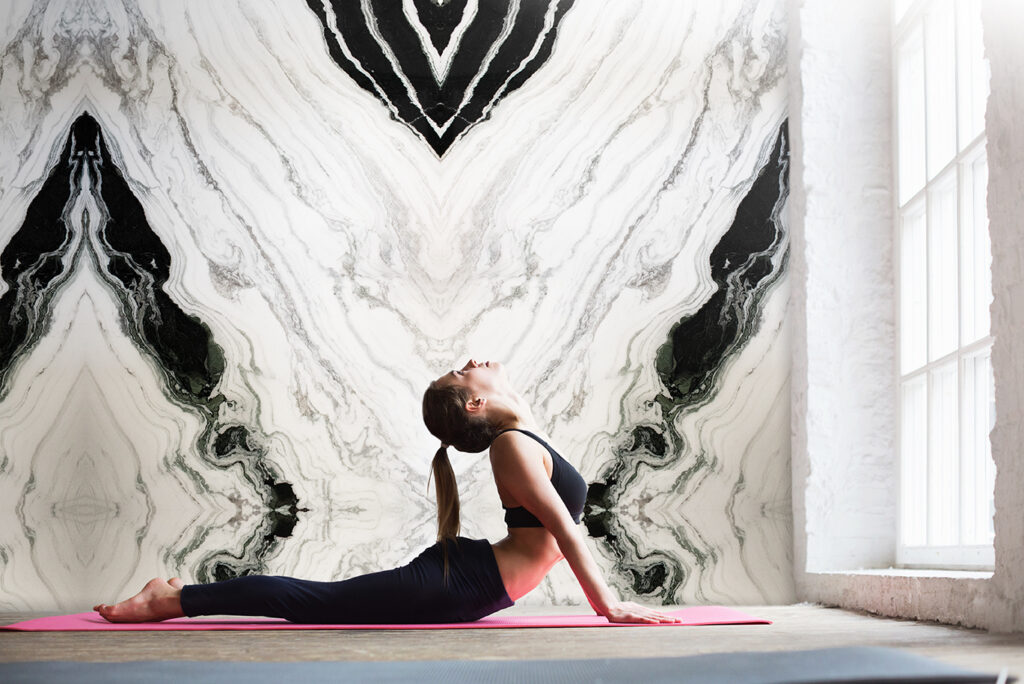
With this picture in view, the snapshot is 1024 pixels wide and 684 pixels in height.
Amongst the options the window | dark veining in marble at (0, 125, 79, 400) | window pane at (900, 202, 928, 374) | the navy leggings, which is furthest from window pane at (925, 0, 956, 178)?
dark veining in marble at (0, 125, 79, 400)

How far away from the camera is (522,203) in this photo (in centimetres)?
393

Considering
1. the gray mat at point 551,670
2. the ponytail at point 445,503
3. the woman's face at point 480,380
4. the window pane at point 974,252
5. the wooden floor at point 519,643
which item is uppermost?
the window pane at point 974,252

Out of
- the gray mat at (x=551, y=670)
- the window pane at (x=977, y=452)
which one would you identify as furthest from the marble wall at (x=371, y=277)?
the gray mat at (x=551, y=670)

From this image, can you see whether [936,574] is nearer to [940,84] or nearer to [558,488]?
[558,488]

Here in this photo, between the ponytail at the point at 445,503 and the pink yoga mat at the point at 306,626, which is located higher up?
the ponytail at the point at 445,503

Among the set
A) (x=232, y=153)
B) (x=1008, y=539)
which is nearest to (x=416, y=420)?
(x=232, y=153)

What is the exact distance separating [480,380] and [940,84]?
163 centimetres

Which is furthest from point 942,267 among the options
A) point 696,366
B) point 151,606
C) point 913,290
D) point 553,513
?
point 151,606

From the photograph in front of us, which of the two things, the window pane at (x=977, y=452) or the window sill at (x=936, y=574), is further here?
the window pane at (x=977, y=452)

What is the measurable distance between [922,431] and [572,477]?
4.28 feet

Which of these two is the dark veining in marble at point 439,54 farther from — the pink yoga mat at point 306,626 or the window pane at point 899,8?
the pink yoga mat at point 306,626

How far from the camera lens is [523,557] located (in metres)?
2.65

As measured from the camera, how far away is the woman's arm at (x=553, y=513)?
93.4 inches

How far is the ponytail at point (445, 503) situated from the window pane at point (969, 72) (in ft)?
5.29
